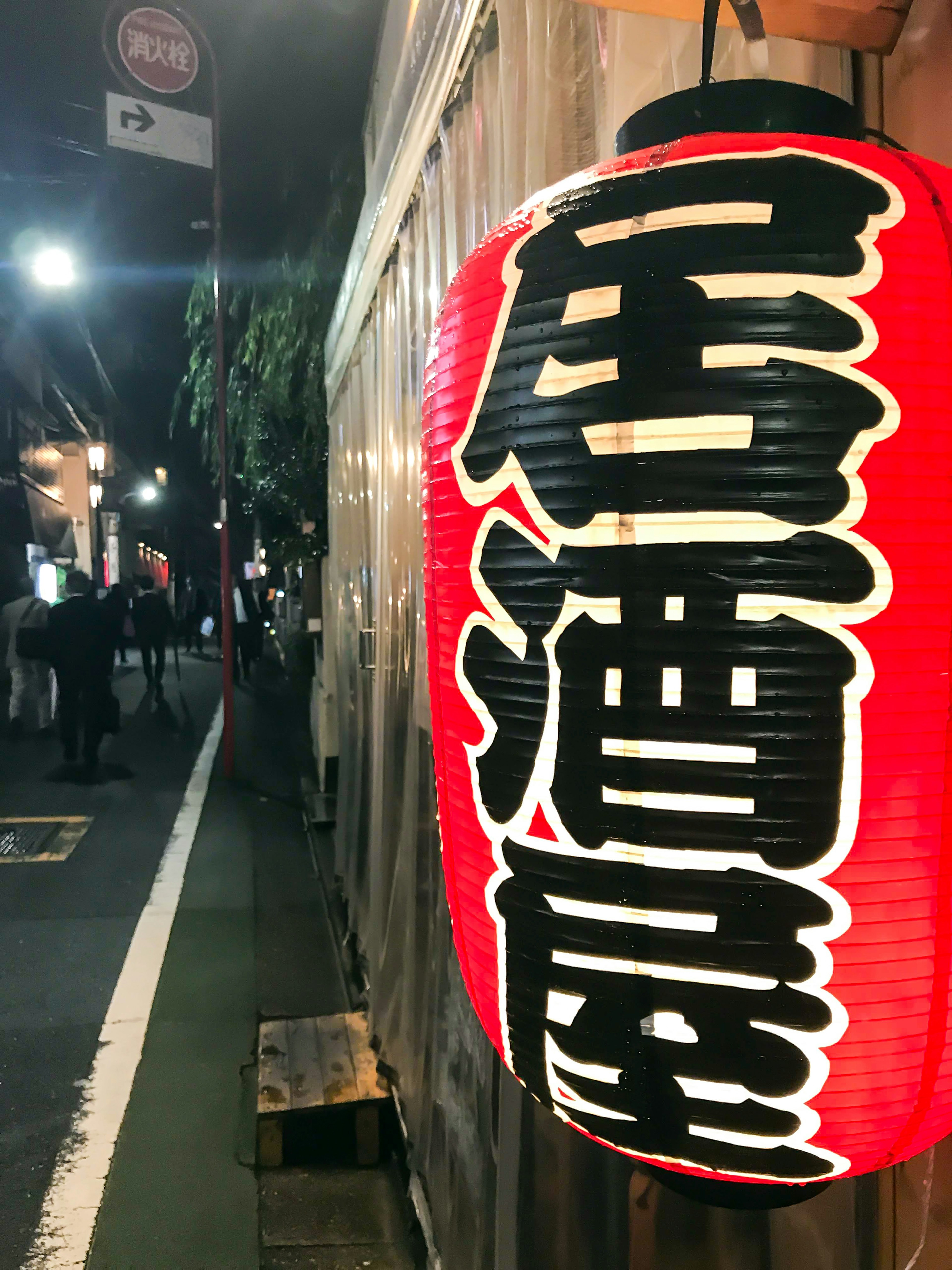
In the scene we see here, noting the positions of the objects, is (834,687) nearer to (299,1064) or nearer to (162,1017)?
(299,1064)

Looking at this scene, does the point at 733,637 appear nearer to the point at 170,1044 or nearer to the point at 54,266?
the point at 170,1044

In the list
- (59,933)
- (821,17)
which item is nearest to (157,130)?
(59,933)

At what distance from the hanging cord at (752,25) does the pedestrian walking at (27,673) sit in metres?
12.8

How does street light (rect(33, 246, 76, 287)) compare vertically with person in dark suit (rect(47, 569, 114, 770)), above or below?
above

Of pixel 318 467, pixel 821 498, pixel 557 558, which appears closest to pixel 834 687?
pixel 821 498

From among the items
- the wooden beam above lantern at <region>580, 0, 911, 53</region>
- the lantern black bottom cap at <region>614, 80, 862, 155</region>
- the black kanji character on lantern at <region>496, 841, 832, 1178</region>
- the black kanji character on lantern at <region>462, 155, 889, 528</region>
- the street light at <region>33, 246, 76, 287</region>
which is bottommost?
the black kanji character on lantern at <region>496, 841, 832, 1178</region>

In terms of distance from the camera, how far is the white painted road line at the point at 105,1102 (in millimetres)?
3275

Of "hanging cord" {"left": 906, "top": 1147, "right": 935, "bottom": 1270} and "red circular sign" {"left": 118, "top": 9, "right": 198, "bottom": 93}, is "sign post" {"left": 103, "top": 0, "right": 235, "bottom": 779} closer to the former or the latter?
"red circular sign" {"left": 118, "top": 9, "right": 198, "bottom": 93}

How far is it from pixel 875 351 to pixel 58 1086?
5.06m

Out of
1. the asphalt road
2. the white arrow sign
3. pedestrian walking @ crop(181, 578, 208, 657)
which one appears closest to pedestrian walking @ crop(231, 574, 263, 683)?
pedestrian walking @ crop(181, 578, 208, 657)

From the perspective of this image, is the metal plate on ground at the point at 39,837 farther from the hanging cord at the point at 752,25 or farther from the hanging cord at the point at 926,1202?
the hanging cord at the point at 752,25

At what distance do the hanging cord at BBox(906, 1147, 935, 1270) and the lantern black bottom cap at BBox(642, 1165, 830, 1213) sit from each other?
572 millimetres

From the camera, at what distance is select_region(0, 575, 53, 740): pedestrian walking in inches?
508

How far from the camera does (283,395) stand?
9.54 meters
